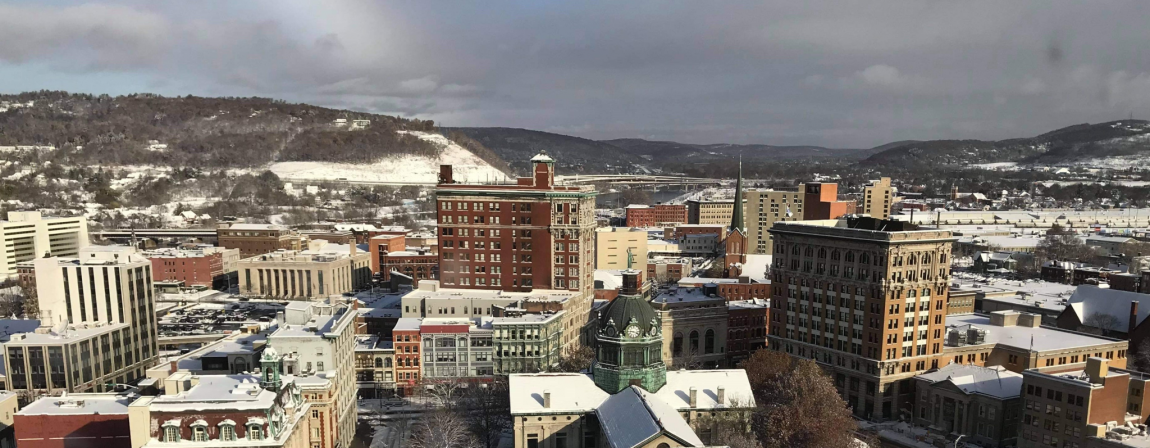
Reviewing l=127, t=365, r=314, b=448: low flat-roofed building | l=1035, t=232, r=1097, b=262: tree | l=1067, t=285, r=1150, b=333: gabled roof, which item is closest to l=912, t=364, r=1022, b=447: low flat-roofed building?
l=1067, t=285, r=1150, b=333: gabled roof

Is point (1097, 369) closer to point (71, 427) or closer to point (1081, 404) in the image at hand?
point (1081, 404)

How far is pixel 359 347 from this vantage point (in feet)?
336

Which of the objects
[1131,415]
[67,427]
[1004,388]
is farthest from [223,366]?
[1131,415]

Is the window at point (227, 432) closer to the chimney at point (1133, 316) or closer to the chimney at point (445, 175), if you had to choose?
the chimney at point (445, 175)

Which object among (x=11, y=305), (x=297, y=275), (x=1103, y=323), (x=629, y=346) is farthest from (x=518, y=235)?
(x=11, y=305)

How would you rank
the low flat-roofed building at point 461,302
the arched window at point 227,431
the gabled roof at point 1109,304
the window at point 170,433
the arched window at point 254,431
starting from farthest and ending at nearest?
the low flat-roofed building at point 461,302
the gabled roof at point 1109,304
the arched window at point 254,431
the arched window at point 227,431
the window at point 170,433

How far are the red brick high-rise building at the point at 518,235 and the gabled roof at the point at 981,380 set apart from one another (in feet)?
171

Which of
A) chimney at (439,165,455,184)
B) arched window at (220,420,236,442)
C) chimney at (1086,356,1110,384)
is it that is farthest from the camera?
chimney at (439,165,455,184)

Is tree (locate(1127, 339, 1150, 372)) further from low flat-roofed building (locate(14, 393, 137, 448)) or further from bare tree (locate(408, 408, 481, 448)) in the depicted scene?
low flat-roofed building (locate(14, 393, 137, 448))

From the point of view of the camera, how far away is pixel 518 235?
114 metres

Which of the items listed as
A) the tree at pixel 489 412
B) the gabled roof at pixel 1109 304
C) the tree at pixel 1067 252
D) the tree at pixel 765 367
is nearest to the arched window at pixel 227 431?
the tree at pixel 489 412

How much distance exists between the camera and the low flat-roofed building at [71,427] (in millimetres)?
63062

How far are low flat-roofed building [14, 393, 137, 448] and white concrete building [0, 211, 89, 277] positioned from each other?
141 m

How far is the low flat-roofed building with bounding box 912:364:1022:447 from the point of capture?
7962 centimetres
